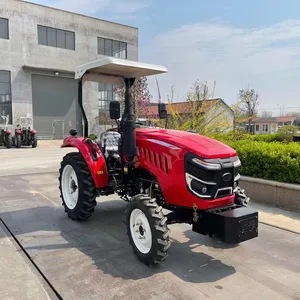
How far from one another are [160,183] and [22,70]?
934 inches

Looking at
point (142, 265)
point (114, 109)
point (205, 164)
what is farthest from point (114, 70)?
point (142, 265)

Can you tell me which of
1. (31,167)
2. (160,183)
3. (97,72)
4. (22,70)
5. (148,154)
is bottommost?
(31,167)

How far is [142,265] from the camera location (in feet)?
11.2

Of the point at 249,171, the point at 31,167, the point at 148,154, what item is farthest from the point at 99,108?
the point at 148,154

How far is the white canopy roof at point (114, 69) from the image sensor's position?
4.12m

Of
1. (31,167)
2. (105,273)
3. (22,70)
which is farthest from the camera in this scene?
(22,70)

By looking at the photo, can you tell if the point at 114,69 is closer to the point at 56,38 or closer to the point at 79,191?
the point at 79,191

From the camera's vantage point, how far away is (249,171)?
20.9ft

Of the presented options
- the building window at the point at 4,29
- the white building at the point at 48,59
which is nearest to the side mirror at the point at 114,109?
the white building at the point at 48,59

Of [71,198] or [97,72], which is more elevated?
[97,72]

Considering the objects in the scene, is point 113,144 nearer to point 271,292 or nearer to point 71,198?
point 71,198

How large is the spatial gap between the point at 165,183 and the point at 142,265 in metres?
0.92

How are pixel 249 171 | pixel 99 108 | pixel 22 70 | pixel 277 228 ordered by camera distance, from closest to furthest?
pixel 277 228 → pixel 249 171 → pixel 22 70 → pixel 99 108

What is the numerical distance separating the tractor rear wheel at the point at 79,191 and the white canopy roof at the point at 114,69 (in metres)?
1.26
